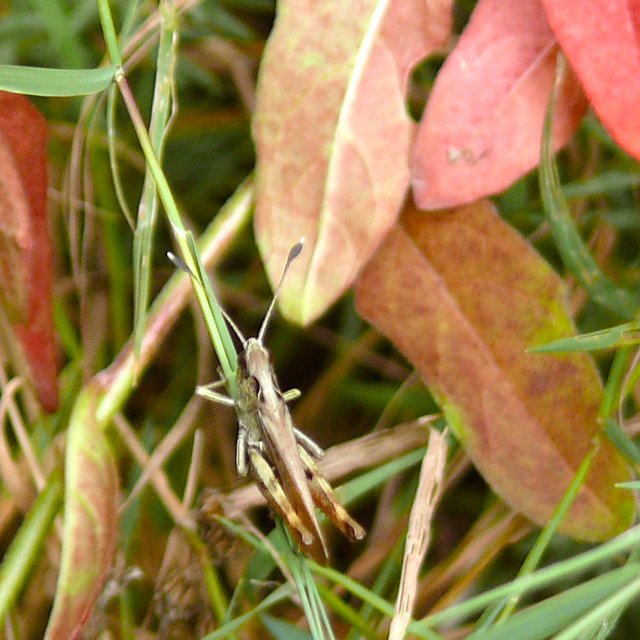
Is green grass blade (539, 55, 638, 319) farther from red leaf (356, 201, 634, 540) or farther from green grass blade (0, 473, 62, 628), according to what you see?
green grass blade (0, 473, 62, 628)

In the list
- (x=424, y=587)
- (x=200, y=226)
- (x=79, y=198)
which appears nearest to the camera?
(x=424, y=587)

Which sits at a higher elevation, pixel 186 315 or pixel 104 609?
pixel 186 315

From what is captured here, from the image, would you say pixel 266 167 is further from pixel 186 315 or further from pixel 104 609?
pixel 104 609

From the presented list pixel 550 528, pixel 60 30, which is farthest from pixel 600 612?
pixel 60 30

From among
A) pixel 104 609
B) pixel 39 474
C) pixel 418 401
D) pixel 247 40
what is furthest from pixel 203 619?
pixel 247 40

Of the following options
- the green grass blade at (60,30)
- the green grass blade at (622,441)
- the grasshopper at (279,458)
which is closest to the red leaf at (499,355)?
the green grass blade at (622,441)

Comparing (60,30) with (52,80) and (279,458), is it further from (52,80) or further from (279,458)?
(279,458)
